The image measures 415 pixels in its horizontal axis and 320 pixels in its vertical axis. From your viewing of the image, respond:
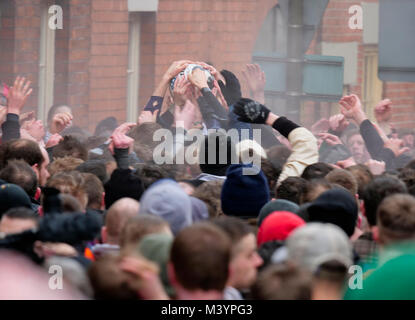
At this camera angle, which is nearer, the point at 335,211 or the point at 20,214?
the point at 20,214

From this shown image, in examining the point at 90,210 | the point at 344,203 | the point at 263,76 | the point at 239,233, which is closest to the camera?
the point at 239,233

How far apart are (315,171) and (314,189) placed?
807mm

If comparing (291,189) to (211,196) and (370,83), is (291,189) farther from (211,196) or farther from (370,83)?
(370,83)

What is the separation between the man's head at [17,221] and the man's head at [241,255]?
0.85m

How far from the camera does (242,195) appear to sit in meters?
5.47

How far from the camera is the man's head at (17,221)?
4477 millimetres

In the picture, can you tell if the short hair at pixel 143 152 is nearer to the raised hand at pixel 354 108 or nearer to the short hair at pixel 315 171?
the short hair at pixel 315 171

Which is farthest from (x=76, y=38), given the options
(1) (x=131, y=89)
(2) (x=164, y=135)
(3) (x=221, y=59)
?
(2) (x=164, y=135)
